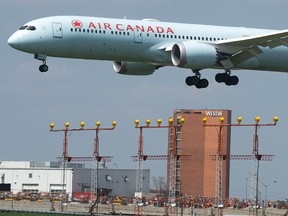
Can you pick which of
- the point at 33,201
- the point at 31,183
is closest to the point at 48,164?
the point at 31,183

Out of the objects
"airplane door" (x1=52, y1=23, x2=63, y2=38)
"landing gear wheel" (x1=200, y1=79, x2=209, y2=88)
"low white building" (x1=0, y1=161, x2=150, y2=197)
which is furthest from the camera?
"low white building" (x1=0, y1=161, x2=150, y2=197)

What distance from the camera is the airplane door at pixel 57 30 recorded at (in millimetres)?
93625

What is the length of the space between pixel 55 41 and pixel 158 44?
10509 mm

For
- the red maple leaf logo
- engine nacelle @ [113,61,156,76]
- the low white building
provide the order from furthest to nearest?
the low white building < engine nacelle @ [113,61,156,76] < the red maple leaf logo

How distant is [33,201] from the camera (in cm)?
13625

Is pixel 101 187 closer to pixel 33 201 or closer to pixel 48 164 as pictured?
pixel 48 164

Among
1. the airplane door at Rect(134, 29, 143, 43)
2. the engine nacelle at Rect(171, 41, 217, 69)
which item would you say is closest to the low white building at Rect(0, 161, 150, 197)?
the engine nacelle at Rect(171, 41, 217, 69)

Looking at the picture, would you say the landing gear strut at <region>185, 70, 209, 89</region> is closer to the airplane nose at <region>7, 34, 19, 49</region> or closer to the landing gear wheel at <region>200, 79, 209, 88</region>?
the landing gear wheel at <region>200, 79, 209, 88</region>

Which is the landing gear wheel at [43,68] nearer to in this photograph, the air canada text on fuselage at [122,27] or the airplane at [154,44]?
the airplane at [154,44]

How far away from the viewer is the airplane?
9388 centimetres

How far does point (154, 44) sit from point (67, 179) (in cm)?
8815

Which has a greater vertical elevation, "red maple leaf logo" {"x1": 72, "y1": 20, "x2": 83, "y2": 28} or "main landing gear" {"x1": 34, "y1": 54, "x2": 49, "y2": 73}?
"red maple leaf logo" {"x1": 72, "y1": 20, "x2": 83, "y2": 28}

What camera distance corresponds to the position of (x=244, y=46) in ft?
332

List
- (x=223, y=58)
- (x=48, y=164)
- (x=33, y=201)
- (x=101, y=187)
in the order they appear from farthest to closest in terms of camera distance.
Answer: (x=48, y=164) → (x=101, y=187) → (x=33, y=201) → (x=223, y=58)
